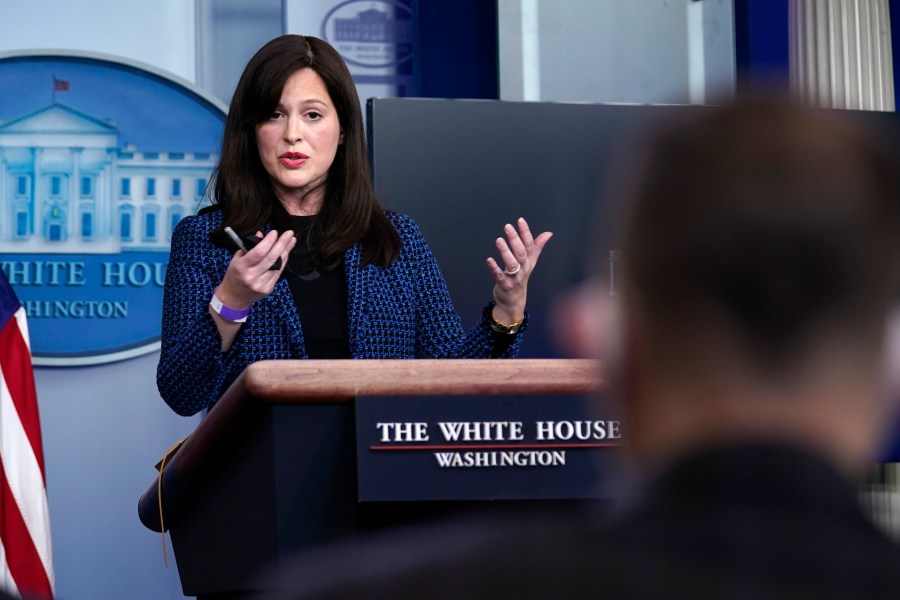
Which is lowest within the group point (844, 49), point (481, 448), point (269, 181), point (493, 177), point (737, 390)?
point (481, 448)

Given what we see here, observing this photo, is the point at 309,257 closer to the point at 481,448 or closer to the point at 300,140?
the point at 300,140

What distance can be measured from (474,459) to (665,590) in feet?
2.96

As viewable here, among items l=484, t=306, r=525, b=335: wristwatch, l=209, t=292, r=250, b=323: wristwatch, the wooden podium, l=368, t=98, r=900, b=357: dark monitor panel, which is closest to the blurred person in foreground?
the wooden podium

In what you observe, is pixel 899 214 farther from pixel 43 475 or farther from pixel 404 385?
pixel 43 475

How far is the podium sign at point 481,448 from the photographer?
57.1 inches

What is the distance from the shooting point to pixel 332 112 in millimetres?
2455

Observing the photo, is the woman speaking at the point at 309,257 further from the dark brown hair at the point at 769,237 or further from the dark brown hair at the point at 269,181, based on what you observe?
the dark brown hair at the point at 769,237

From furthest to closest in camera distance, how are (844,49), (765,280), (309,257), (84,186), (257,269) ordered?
(844,49)
(84,186)
(309,257)
(257,269)
(765,280)

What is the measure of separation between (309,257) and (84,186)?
190 centimetres

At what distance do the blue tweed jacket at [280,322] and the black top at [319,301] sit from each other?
1.2 inches

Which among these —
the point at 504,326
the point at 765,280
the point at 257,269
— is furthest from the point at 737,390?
the point at 504,326

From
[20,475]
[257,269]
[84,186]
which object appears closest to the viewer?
[257,269]

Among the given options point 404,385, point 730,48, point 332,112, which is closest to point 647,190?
point 404,385

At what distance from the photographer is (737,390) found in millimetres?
616
